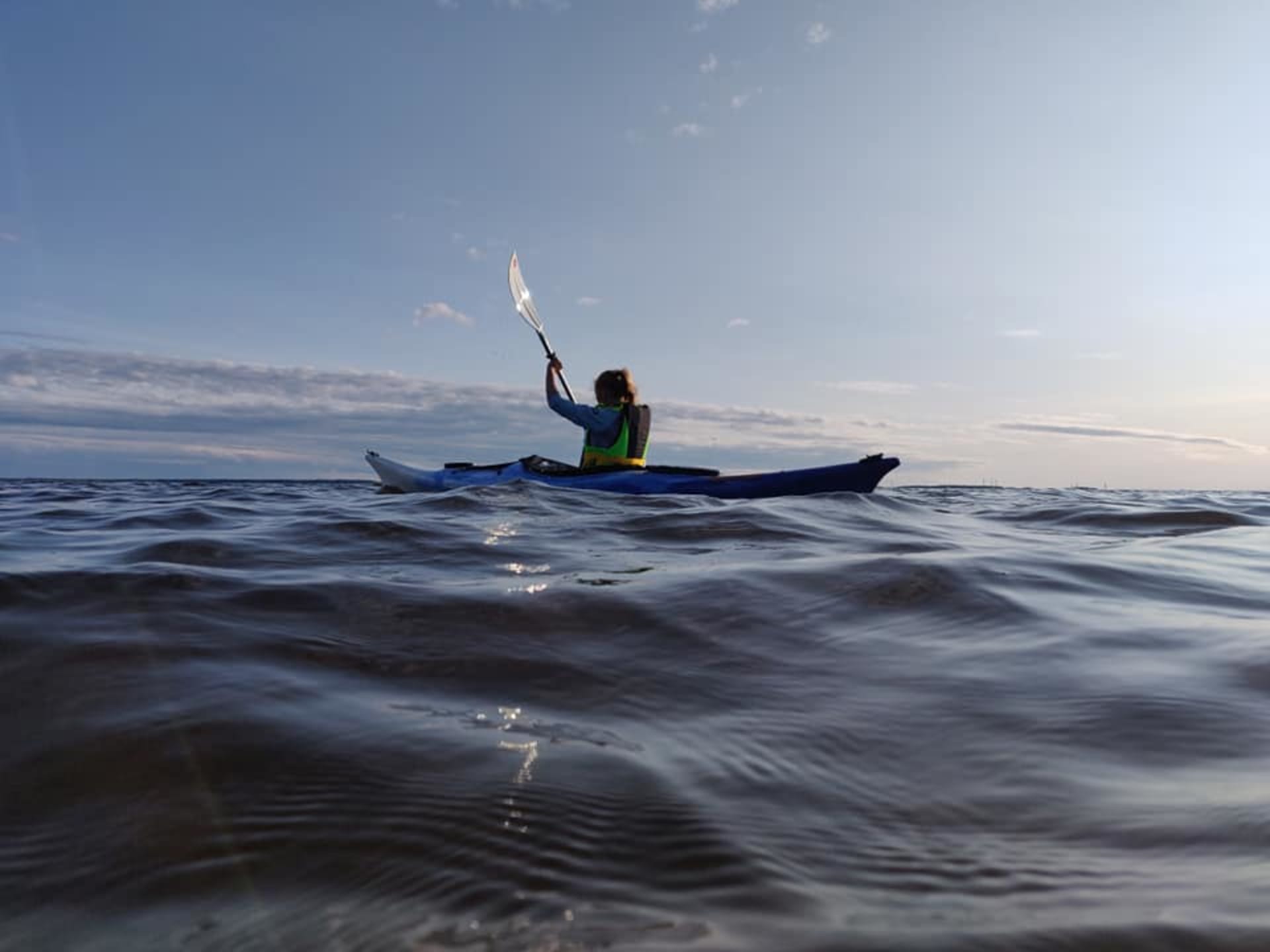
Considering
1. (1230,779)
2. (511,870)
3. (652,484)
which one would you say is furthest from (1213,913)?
(652,484)

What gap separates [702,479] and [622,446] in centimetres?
218

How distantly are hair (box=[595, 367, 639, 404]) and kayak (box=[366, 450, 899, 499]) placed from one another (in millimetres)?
1429

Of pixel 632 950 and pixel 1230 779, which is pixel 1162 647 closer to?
Result: pixel 1230 779

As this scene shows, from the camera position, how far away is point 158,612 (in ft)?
7.63

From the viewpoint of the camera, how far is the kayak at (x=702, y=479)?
915cm

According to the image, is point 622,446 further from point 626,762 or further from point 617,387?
point 626,762

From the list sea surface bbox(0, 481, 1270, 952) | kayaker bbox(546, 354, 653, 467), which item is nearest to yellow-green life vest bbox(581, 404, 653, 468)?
kayaker bbox(546, 354, 653, 467)

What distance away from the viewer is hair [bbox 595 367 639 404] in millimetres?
11469

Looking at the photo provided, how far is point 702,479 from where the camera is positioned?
31.1ft

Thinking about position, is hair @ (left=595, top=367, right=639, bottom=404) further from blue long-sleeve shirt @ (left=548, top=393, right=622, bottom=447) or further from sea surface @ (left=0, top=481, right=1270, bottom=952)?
sea surface @ (left=0, top=481, right=1270, bottom=952)

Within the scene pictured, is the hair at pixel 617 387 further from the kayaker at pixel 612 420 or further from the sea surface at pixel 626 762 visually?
the sea surface at pixel 626 762

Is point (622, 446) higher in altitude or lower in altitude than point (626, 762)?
higher

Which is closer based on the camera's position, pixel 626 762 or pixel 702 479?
pixel 626 762

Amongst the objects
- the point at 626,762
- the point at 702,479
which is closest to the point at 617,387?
the point at 702,479
